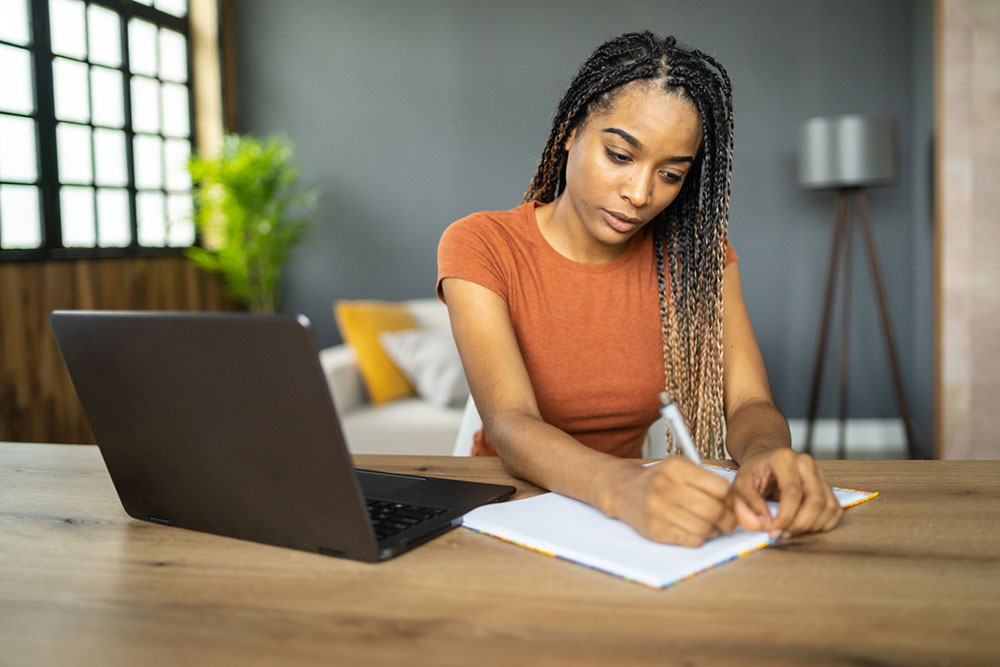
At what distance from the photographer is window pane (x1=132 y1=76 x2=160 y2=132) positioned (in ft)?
13.2

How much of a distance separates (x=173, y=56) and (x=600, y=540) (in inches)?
168

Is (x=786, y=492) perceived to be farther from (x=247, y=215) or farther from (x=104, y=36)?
(x=104, y=36)

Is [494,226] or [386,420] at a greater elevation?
[494,226]

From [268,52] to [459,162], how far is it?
1215 mm

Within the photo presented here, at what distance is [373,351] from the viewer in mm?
3457

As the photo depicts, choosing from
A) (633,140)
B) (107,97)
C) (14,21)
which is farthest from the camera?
(107,97)

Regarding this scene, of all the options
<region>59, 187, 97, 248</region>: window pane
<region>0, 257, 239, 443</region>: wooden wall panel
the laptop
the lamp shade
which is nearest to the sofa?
<region>0, 257, 239, 443</region>: wooden wall panel

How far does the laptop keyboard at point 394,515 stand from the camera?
2.57ft

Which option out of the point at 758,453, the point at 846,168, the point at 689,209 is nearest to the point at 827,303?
the point at 846,168

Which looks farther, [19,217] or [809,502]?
[19,217]

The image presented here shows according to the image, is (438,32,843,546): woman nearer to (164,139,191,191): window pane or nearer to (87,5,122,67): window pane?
(87,5,122,67): window pane

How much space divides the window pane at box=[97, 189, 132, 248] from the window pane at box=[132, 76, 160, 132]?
0.37 m

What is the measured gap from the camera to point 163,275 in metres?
4.08

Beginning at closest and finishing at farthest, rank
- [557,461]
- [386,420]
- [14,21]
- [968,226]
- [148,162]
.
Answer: [557,461]
[968,226]
[386,420]
[14,21]
[148,162]
